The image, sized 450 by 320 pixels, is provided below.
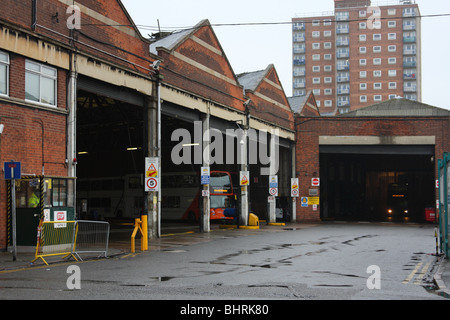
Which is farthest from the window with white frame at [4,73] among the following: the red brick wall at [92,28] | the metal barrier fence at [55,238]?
the metal barrier fence at [55,238]

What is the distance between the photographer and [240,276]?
37.4ft

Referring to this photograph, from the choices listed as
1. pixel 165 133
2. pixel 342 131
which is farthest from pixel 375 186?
pixel 165 133

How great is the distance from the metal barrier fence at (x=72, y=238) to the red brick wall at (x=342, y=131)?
92.9 ft

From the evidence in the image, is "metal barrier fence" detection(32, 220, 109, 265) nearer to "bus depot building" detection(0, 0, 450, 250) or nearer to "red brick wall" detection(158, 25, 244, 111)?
"bus depot building" detection(0, 0, 450, 250)

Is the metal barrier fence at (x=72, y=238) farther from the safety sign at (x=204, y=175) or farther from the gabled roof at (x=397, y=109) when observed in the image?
the gabled roof at (x=397, y=109)

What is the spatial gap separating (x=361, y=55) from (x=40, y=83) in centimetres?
11616

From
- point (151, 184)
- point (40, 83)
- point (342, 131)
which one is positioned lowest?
point (151, 184)

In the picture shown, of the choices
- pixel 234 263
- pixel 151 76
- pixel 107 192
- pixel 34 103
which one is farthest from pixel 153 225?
pixel 107 192

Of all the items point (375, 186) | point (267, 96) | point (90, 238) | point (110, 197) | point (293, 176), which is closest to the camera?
point (90, 238)

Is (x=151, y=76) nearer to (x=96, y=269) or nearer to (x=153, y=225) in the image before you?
(x=153, y=225)

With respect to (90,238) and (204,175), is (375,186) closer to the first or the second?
(204,175)

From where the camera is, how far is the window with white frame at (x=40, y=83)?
57.1 ft
